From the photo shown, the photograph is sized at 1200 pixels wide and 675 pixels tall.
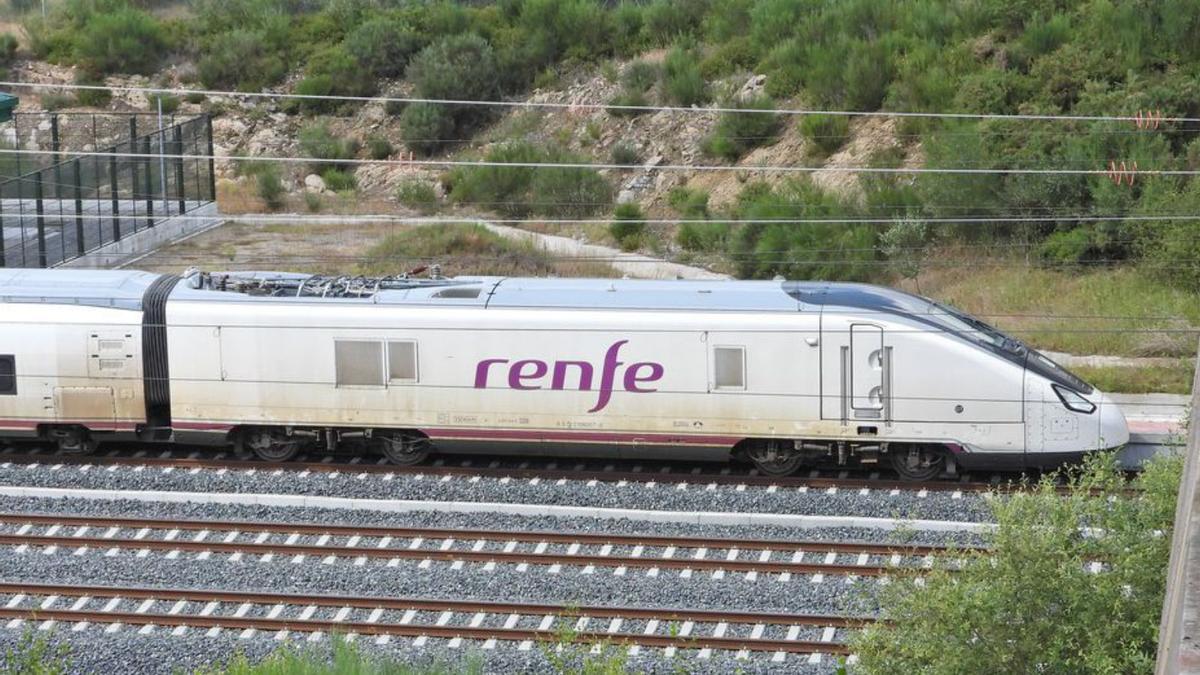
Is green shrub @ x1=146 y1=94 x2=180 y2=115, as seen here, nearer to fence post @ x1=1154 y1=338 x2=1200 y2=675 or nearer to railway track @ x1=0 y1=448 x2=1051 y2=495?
railway track @ x1=0 y1=448 x2=1051 y2=495

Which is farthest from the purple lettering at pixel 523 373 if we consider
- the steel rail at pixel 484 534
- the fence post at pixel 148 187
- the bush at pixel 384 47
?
the bush at pixel 384 47

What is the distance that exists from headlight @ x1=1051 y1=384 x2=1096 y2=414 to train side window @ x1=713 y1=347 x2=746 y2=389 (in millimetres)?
3800

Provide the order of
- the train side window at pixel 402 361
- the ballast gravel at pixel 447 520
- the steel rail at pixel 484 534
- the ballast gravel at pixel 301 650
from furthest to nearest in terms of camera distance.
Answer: the train side window at pixel 402 361 < the ballast gravel at pixel 447 520 < the steel rail at pixel 484 534 < the ballast gravel at pixel 301 650

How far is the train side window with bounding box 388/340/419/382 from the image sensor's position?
21891 millimetres

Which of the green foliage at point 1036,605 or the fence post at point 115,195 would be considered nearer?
the green foliage at point 1036,605

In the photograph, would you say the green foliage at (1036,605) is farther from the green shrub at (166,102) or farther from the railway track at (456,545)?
the green shrub at (166,102)

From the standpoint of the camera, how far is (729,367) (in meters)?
21.1

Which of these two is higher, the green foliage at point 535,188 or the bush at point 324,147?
the bush at point 324,147

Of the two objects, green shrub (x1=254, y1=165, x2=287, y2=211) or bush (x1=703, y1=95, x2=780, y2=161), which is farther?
green shrub (x1=254, y1=165, x2=287, y2=211)

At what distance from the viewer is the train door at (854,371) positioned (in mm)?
20656

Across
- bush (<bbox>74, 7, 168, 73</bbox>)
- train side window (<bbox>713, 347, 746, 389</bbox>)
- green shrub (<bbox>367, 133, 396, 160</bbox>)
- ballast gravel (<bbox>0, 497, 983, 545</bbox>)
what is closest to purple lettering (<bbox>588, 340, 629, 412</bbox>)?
train side window (<bbox>713, 347, 746, 389</bbox>)

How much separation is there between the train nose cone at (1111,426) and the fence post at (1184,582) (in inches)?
306

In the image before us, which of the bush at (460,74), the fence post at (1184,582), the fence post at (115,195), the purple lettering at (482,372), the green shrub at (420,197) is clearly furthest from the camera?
the bush at (460,74)

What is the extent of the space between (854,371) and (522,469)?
4678 mm
